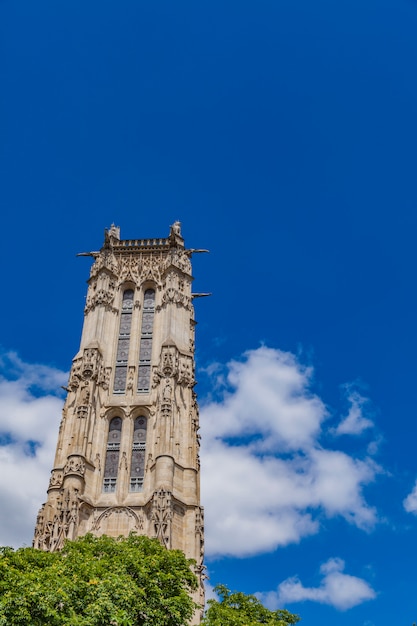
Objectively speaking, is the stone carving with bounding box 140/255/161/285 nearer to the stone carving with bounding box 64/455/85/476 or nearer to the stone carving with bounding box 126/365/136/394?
the stone carving with bounding box 126/365/136/394

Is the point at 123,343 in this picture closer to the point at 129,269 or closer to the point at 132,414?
the point at 132,414

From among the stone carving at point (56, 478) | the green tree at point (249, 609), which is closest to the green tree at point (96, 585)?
the green tree at point (249, 609)

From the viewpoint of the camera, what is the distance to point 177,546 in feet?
124

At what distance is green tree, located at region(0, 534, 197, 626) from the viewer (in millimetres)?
19516

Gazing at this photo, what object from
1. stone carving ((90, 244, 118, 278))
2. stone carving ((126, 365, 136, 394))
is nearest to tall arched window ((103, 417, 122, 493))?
stone carving ((126, 365, 136, 394))

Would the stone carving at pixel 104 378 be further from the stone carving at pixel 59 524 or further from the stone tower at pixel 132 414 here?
the stone carving at pixel 59 524

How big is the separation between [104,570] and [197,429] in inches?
867

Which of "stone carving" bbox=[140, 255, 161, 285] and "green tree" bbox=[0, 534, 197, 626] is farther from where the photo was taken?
"stone carving" bbox=[140, 255, 161, 285]

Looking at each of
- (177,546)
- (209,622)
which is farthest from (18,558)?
(177,546)

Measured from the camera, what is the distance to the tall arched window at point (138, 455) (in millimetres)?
41500

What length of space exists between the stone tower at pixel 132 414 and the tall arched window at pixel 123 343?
0.25ft

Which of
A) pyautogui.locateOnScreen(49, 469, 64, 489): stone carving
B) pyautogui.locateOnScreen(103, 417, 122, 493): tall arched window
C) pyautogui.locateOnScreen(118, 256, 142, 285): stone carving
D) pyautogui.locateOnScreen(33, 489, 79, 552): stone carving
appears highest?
pyautogui.locateOnScreen(118, 256, 142, 285): stone carving

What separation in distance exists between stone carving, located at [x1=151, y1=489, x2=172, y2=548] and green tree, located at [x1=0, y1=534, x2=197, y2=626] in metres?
7.52

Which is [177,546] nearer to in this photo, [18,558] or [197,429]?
[197,429]
